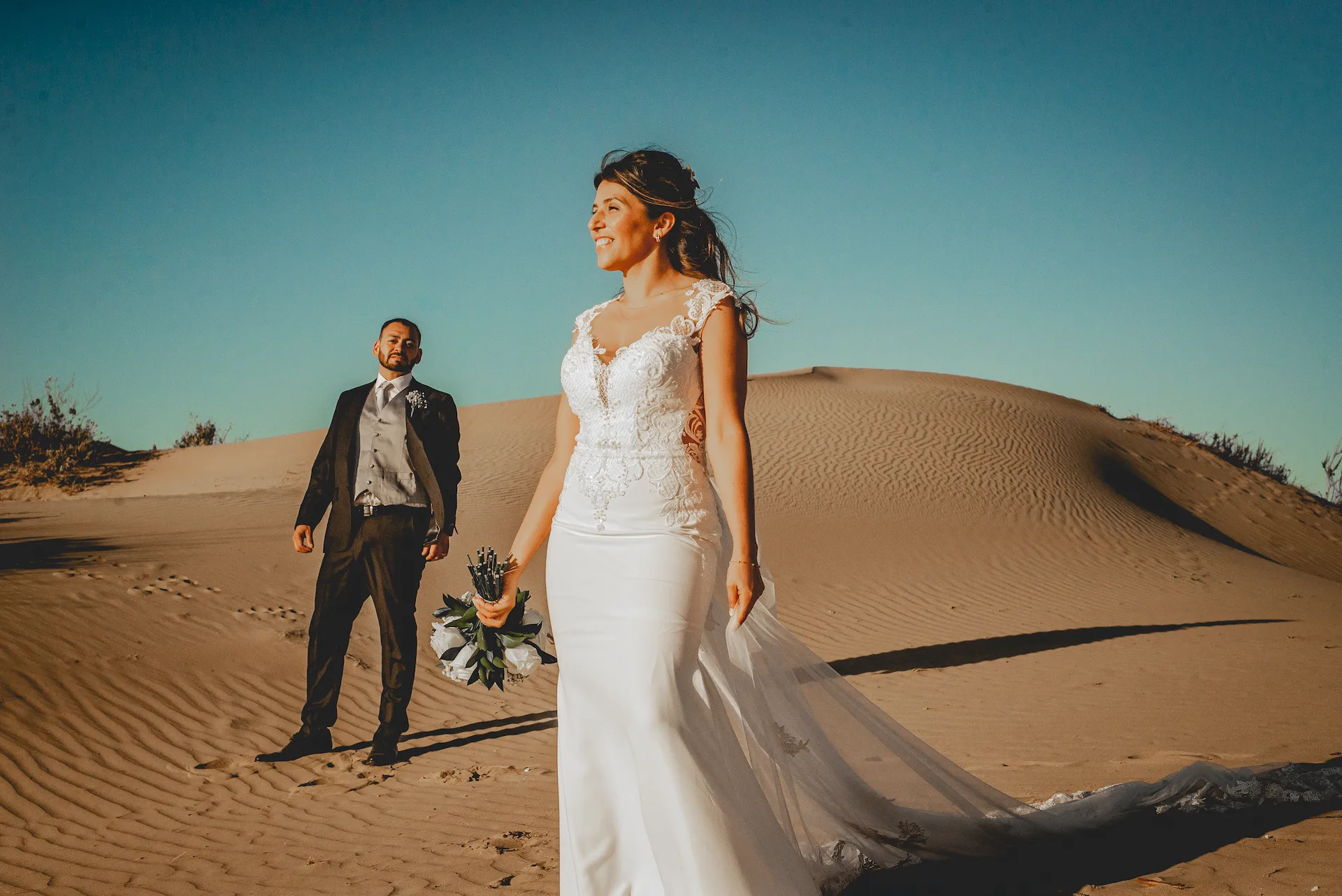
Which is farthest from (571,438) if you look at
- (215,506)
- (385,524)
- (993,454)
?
(993,454)

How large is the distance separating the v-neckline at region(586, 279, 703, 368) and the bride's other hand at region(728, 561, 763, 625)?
2.24 ft

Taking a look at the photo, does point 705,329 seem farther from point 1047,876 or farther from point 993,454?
point 993,454

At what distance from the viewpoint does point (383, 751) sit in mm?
5836

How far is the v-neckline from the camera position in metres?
2.83

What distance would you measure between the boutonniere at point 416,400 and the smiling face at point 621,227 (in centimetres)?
282

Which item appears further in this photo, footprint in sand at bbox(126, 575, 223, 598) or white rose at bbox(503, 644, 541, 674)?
footprint in sand at bbox(126, 575, 223, 598)

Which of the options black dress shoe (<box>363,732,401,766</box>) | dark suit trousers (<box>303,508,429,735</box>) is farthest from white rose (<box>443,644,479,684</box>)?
black dress shoe (<box>363,732,401,766</box>)

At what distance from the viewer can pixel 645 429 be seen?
279 cm

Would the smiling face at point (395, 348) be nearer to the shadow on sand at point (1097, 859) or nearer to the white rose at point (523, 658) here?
the white rose at point (523, 658)

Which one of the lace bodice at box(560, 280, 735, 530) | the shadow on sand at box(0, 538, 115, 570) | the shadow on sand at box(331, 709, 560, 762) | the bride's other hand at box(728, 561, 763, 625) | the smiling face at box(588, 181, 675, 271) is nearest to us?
the bride's other hand at box(728, 561, 763, 625)

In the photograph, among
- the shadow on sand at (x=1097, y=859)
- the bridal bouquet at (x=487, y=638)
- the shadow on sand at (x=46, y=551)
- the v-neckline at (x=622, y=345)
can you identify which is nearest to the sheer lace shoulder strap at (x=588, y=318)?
the v-neckline at (x=622, y=345)

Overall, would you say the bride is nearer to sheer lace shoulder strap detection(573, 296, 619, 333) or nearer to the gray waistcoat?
sheer lace shoulder strap detection(573, 296, 619, 333)

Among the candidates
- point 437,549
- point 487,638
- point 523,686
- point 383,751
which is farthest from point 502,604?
point 523,686

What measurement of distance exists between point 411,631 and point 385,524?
656 millimetres
